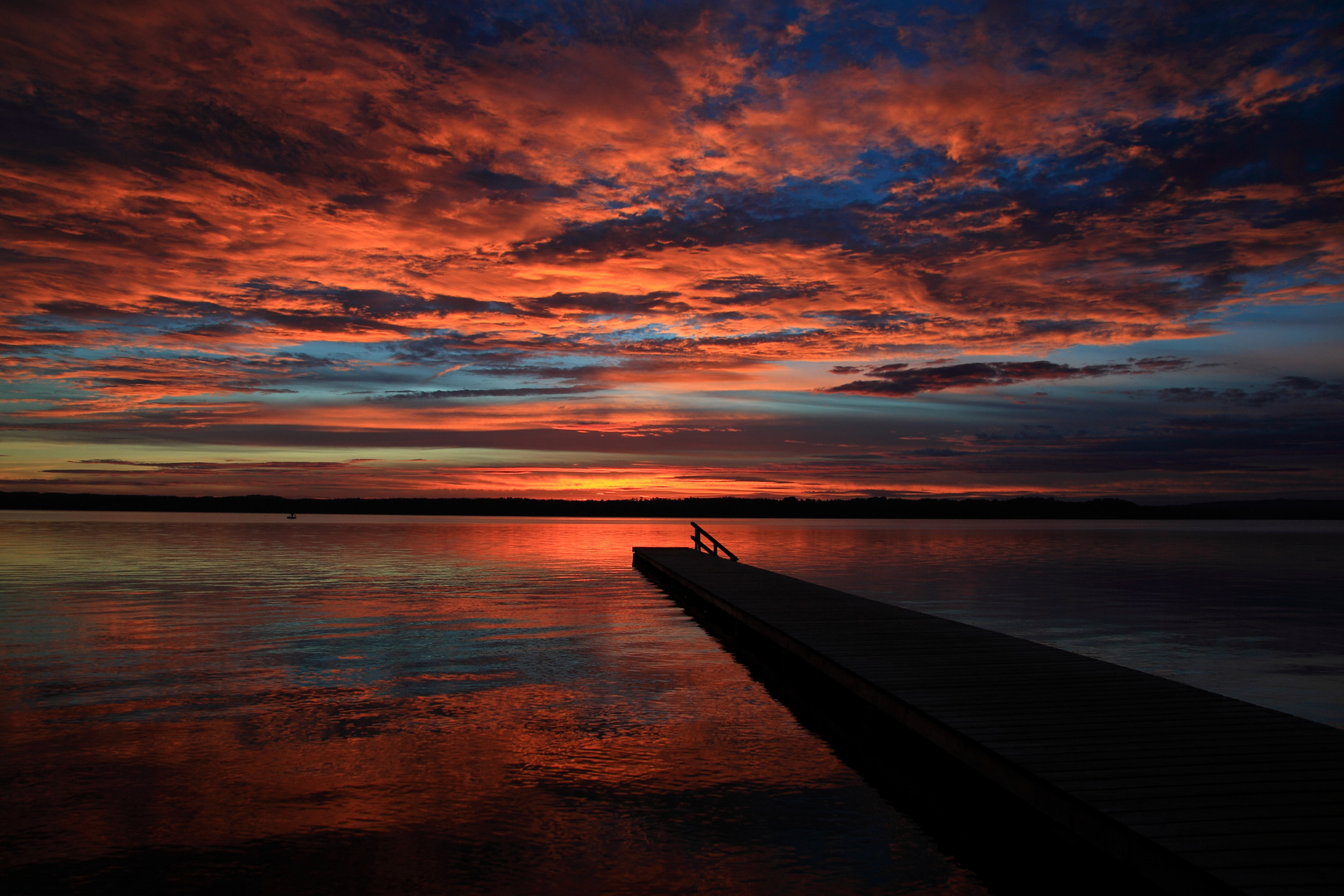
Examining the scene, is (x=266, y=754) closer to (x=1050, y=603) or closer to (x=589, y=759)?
(x=589, y=759)

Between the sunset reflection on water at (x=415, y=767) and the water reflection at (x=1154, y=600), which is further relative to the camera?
the water reflection at (x=1154, y=600)

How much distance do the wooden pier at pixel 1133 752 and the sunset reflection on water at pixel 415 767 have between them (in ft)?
2.82

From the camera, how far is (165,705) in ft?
31.2

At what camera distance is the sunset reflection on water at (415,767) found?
5.53m

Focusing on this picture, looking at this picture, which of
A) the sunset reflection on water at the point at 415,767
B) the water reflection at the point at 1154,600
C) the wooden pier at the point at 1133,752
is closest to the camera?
the wooden pier at the point at 1133,752

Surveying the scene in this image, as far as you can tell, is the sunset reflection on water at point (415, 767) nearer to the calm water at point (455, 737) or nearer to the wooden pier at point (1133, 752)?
the calm water at point (455, 737)

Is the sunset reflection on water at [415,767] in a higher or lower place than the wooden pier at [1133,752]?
lower

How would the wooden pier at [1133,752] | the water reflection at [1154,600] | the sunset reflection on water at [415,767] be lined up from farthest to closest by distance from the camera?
the water reflection at [1154,600] < the sunset reflection on water at [415,767] < the wooden pier at [1133,752]

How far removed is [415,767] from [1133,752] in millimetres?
5763

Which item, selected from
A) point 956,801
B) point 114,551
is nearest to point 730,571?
point 956,801

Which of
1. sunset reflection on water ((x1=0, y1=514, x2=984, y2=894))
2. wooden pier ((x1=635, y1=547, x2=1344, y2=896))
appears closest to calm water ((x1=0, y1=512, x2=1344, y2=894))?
sunset reflection on water ((x1=0, y1=514, x2=984, y2=894))

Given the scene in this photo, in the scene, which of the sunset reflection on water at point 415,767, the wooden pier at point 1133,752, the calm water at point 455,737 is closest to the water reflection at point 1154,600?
the calm water at point 455,737

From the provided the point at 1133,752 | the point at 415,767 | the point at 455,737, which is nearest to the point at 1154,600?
the point at 1133,752

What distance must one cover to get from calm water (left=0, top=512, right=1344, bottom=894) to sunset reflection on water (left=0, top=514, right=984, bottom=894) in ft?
0.10
